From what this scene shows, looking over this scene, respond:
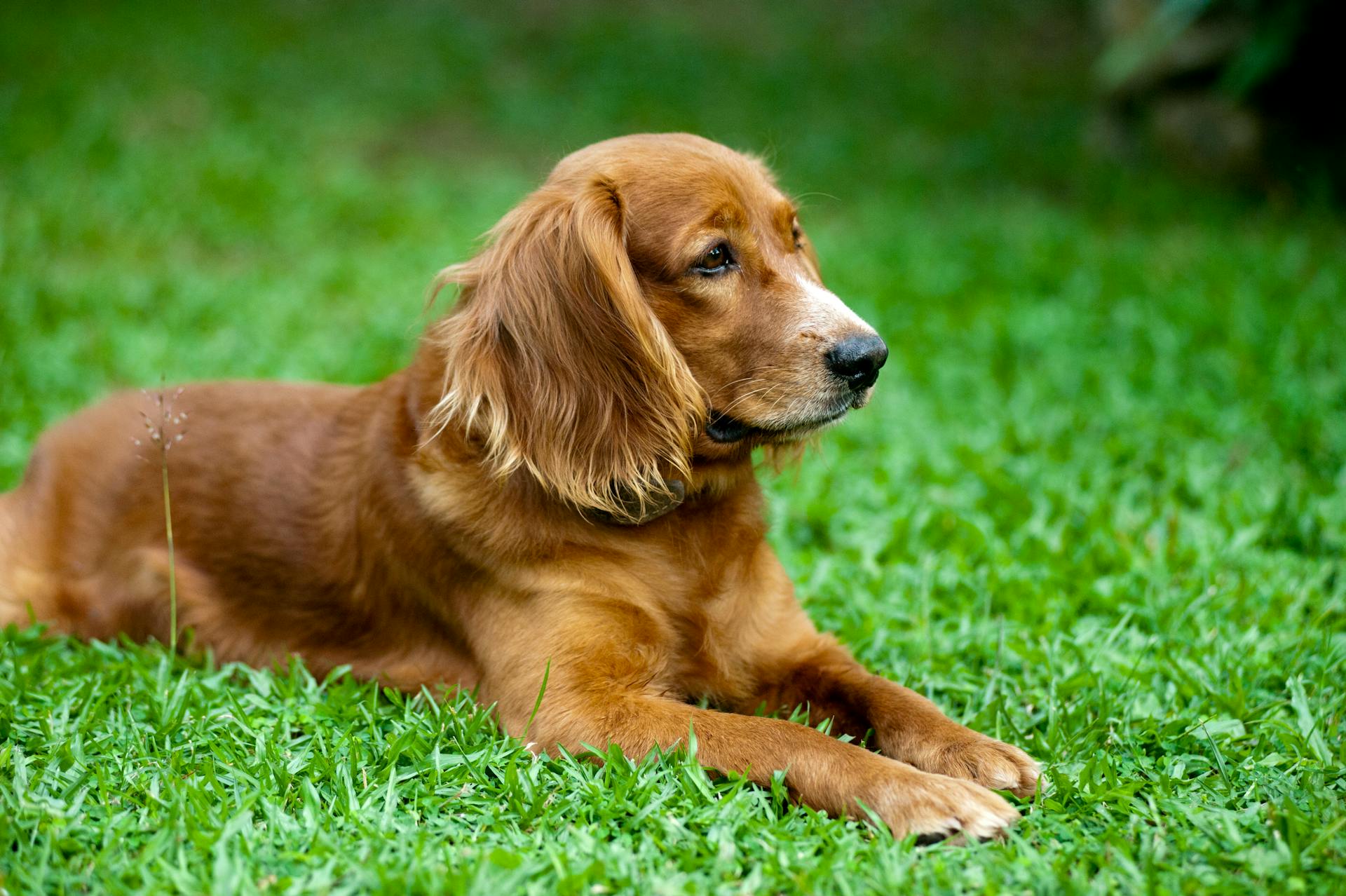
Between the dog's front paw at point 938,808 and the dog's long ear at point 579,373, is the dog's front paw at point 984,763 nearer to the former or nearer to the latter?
the dog's front paw at point 938,808

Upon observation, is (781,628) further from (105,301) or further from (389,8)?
(389,8)

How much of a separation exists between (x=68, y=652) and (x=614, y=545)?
1.97 metres

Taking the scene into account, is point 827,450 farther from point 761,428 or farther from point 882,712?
point 882,712

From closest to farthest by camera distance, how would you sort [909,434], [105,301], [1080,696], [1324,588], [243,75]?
[1080,696] → [1324,588] → [909,434] → [105,301] → [243,75]

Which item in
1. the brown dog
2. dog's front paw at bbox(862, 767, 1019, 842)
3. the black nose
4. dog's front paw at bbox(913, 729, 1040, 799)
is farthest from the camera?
the black nose

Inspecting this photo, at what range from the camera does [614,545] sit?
10.5 ft

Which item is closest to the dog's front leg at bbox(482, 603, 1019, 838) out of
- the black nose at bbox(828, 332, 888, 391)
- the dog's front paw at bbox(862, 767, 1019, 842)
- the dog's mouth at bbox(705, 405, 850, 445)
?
the dog's front paw at bbox(862, 767, 1019, 842)

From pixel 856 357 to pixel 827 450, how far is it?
100 inches

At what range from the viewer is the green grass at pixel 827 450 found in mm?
2619

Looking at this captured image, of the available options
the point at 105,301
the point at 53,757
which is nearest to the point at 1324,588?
the point at 53,757

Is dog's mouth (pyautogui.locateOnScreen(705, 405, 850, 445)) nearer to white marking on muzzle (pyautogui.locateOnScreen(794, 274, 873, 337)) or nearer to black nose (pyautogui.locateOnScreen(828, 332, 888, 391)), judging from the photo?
black nose (pyautogui.locateOnScreen(828, 332, 888, 391))

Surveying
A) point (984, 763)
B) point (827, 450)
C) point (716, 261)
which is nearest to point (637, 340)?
point (716, 261)

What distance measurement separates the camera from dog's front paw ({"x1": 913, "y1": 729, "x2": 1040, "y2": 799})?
111 inches

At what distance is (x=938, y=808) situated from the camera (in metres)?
2.62
